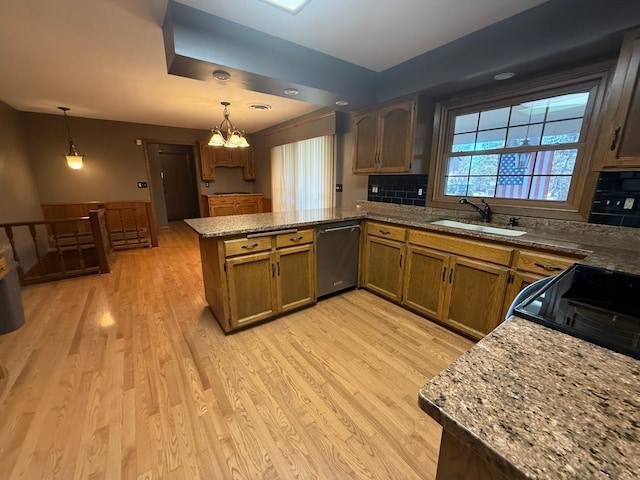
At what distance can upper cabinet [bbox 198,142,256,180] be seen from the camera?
18.7ft

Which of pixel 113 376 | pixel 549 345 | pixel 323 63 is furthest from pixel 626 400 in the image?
pixel 323 63

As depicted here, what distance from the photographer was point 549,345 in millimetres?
680

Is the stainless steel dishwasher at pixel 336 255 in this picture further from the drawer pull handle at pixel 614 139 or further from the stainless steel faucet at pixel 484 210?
the drawer pull handle at pixel 614 139

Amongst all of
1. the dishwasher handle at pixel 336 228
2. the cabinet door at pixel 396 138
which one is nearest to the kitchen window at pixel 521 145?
the cabinet door at pixel 396 138

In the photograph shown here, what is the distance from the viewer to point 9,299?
6.20 feet

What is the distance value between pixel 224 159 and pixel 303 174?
239 centimetres

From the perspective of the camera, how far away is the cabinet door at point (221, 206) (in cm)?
567

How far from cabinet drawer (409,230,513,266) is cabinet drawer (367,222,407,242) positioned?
3.9 inches

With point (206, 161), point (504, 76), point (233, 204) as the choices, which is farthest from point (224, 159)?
point (504, 76)

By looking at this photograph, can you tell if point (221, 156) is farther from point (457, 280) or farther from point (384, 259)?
point (457, 280)

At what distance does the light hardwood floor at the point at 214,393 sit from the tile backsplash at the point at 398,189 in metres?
1.25

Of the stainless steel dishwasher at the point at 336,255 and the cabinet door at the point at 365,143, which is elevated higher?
the cabinet door at the point at 365,143

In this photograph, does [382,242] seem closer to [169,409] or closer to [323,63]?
[323,63]

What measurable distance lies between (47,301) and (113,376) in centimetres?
183
